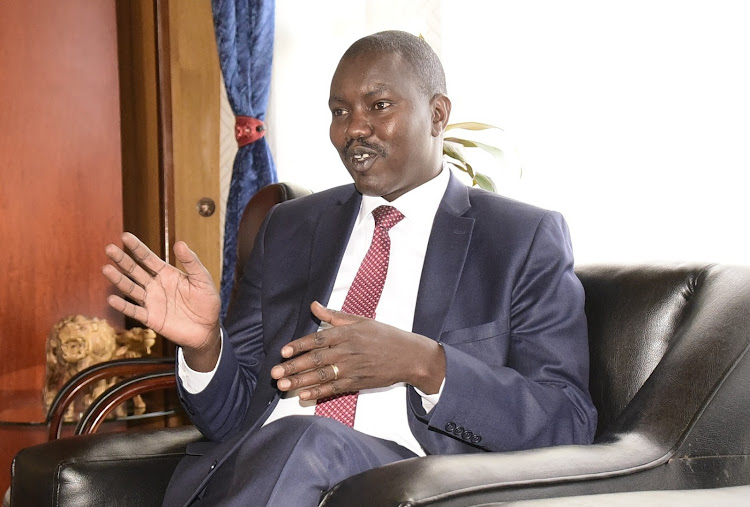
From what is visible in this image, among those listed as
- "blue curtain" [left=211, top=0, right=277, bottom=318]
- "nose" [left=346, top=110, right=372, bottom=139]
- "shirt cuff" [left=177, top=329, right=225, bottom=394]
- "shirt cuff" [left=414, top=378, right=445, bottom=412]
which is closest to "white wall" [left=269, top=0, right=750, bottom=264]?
"blue curtain" [left=211, top=0, right=277, bottom=318]

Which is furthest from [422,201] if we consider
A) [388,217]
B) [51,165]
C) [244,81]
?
Result: [51,165]

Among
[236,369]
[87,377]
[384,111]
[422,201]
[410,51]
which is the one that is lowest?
[87,377]

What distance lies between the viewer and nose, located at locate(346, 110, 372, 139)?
217cm

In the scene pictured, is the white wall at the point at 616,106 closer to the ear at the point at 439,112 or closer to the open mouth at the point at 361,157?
the ear at the point at 439,112

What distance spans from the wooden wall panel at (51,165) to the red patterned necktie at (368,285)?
2314 mm

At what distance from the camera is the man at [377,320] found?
1.65 m

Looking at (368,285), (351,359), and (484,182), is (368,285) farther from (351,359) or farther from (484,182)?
(484,182)

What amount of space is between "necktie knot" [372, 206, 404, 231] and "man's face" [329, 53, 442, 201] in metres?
0.05

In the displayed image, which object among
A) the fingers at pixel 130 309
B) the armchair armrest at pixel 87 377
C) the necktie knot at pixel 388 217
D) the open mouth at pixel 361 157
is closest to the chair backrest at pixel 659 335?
the necktie knot at pixel 388 217

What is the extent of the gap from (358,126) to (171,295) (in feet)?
1.96

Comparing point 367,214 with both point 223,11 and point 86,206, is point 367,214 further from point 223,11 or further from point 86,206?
point 86,206

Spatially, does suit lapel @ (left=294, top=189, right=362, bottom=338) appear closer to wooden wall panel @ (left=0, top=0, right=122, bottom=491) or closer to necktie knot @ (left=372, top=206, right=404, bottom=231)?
necktie knot @ (left=372, top=206, right=404, bottom=231)

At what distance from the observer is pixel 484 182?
300 centimetres

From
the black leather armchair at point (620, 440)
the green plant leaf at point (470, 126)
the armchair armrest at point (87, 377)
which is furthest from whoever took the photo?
the green plant leaf at point (470, 126)
